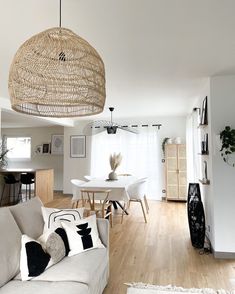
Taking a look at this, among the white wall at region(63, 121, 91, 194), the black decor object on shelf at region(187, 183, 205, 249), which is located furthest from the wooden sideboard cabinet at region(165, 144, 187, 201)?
the black decor object on shelf at region(187, 183, 205, 249)

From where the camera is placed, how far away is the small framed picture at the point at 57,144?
27.5 feet

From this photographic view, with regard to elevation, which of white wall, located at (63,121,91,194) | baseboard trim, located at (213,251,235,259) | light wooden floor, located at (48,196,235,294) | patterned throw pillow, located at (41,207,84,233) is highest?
white wall, located at (63,121,91,194)

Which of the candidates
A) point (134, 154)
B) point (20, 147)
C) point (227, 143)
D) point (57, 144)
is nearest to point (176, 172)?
point (134, 154)


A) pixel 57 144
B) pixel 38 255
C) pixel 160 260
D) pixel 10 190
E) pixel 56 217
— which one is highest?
pixel 57 144

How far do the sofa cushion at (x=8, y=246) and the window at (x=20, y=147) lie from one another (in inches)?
282

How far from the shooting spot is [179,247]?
342 centimetres

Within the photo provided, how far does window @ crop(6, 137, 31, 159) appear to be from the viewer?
879 centimetres

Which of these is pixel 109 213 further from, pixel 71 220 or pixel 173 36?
pixel 173 36

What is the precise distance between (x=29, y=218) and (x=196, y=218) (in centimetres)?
235

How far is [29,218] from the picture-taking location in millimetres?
2264

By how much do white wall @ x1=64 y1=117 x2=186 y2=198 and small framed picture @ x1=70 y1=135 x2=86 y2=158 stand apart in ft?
0.34

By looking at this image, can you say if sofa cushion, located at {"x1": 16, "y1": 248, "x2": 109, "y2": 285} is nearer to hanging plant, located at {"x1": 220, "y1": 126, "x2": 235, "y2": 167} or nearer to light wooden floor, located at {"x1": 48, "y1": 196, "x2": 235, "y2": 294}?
light wooden floor, located at {"x1": 48, "y1": 196, "x2": 235, "y2": 294}

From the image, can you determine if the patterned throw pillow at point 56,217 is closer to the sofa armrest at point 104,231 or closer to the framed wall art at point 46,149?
the sofa armrest at point 104,231

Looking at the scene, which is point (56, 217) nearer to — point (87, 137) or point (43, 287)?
point (43, 287)
